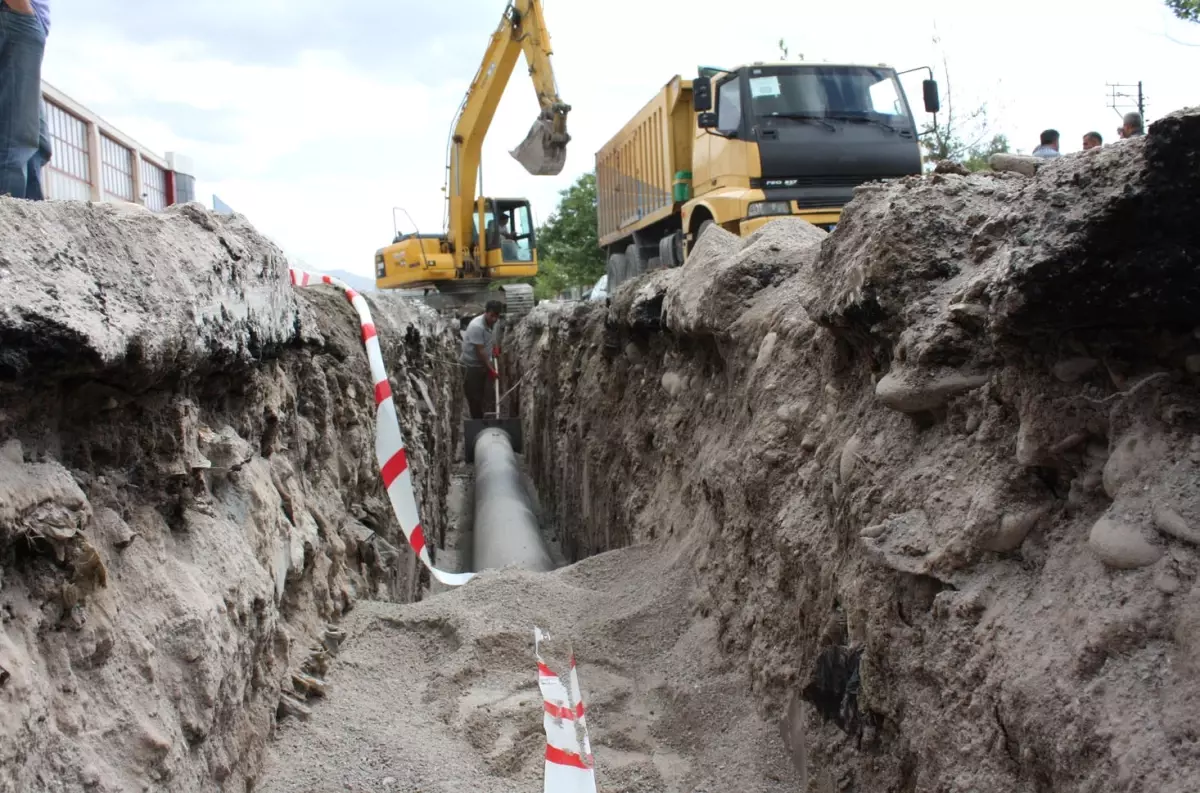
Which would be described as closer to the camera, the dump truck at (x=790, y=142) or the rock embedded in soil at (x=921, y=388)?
the rock embedded in soil at (x=921, y=388)

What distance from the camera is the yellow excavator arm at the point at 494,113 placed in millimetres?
13781

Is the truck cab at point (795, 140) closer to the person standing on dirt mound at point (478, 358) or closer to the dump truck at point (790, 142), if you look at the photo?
the dump truck at point (790, 142)

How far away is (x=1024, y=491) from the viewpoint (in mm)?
2016

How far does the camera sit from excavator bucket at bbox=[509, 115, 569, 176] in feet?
44.8

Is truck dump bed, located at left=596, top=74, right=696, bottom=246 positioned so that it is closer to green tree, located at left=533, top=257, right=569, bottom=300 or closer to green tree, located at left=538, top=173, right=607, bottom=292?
green tree, located at left=538, top=173, right=607, bottom=292

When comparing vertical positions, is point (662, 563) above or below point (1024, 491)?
below

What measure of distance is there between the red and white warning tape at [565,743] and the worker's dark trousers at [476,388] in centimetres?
1194

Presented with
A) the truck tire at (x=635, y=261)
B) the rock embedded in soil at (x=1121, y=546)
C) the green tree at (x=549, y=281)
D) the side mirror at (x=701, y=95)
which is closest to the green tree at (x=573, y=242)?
the green tree at (x=549, y=281)

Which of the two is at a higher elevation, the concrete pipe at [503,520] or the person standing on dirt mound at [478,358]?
the person standing on dirt mound at [478,358]

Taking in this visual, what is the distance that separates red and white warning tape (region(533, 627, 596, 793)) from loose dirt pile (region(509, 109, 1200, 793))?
0.19 metres

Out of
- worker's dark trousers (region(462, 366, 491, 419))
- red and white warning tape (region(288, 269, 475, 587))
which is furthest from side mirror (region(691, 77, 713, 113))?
worker's dark trousers (region(462, 366, 491, 419))

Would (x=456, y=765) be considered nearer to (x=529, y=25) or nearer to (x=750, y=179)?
(x=750, y=179)

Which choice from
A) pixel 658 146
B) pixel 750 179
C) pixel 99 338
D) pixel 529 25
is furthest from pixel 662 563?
pixel 529 25

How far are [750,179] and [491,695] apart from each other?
724cm
